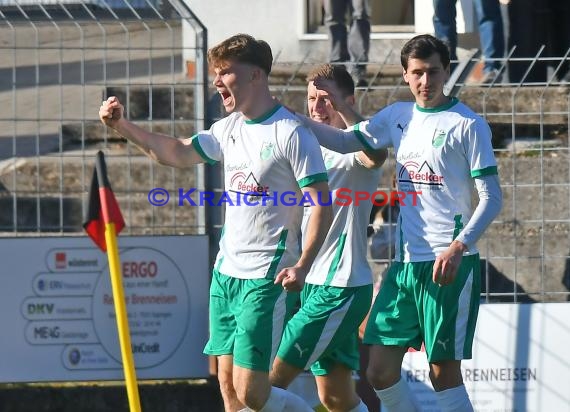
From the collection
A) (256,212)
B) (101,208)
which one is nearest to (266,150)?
(256,212)

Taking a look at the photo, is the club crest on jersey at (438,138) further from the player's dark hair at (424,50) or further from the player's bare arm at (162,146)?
the player's bare arm at (162,146)

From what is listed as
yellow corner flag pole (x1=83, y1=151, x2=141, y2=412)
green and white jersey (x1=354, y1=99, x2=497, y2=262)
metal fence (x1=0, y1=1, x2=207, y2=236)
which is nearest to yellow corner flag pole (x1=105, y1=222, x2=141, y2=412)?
yellow corner flag pole (x1=83, y1=151, x2=141, y2=412)

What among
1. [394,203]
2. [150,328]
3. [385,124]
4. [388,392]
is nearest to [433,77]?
[385,124]

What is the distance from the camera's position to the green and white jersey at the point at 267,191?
20.4ft

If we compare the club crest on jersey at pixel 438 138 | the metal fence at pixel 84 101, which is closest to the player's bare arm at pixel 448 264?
the club crest on jersey at pixel 438 138

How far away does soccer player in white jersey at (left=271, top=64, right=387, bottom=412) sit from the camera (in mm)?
6535

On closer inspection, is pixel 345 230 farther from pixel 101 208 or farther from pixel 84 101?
pixel 84 101

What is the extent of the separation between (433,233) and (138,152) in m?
2.91

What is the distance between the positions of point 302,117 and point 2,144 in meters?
2.60

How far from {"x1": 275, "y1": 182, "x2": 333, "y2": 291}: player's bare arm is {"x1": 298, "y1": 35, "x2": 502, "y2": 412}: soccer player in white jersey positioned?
48 centimetres

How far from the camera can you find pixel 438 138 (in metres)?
6.27

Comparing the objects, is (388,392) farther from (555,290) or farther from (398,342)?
(555,290)

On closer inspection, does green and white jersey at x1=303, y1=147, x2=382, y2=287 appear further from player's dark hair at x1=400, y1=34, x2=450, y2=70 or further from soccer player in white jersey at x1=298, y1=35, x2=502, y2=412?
player's dark hair at x1=400, y1=34, x2=450, y2=70

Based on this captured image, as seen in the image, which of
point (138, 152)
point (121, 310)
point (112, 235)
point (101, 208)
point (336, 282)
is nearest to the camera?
point (121, 310)
